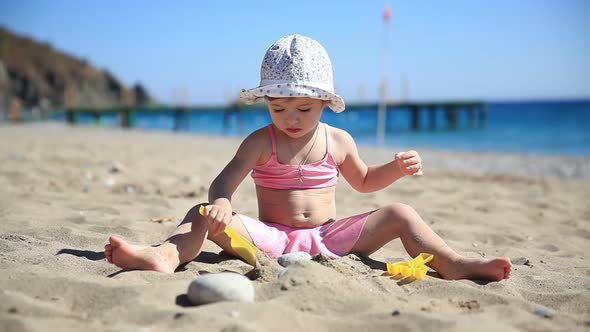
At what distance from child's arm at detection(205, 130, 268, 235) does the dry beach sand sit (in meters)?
0.28

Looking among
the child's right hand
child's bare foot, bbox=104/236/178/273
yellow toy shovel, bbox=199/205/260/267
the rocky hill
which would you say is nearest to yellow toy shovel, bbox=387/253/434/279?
yellow toy shovel, bbox=199/205/260/267

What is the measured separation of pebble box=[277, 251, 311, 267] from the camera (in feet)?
7.72

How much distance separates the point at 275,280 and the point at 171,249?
54cm

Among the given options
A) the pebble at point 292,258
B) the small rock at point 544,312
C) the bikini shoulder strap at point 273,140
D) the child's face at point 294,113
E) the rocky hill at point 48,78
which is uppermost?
the rocky hill at point 48,78

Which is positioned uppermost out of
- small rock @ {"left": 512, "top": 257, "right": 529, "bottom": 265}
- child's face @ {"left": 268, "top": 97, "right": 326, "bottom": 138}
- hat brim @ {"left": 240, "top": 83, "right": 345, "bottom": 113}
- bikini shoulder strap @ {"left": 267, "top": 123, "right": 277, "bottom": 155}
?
hat brim @ {"left": 240, "top": 83, "right": 345, "bottom": 113}

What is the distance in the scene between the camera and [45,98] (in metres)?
49.6

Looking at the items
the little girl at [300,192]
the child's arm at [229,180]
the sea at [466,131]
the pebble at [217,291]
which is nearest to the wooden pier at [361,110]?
the sea at [466,131]

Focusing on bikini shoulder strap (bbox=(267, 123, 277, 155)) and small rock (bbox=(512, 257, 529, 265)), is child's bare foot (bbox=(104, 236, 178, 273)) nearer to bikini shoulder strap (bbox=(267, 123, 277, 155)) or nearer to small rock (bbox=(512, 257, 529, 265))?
bikini shoulder strap (bbox=(267, 123, 277, 155))

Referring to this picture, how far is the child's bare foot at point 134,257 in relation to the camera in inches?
86.3

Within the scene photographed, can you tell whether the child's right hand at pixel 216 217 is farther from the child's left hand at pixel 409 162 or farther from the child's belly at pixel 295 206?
the child's left hand at pixel 409 162

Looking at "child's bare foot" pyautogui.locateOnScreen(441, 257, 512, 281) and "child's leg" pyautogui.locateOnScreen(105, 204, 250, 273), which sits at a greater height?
"child's leg" pyautogui.locateOnScreen(105, 204, 250, 273)

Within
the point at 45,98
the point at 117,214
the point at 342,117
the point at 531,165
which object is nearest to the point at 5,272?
the point at 117,214

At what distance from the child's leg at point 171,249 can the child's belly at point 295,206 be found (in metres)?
0.26

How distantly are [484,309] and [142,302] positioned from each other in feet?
3.84
